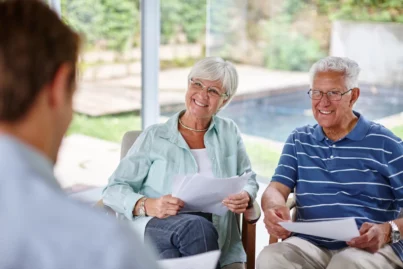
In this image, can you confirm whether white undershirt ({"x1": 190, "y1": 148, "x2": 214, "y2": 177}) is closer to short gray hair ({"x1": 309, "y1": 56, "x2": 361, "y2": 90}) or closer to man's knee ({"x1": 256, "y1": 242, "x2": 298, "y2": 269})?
man's knee ({"x1": 256, "y1": 242, "x2": 298, "y2": 269})

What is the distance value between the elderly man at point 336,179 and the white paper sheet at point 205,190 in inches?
8.5

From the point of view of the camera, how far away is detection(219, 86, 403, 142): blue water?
3828 mm

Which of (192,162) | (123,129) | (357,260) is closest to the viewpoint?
(357,260)

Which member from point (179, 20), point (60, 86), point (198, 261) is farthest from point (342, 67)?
point (179, 20)

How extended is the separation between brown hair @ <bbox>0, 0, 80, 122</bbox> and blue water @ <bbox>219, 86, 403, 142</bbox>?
3.30m

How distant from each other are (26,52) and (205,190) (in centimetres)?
158

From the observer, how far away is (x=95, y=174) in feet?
15.5

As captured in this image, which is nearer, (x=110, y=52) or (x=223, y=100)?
(x=223, y=100)

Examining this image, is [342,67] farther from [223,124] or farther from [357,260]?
[357,260]

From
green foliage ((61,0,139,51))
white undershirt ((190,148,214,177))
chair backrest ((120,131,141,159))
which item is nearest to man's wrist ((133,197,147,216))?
white undershirt ((190,148,214,177))

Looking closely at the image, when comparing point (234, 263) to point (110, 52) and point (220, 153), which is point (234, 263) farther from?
point (110, 52)

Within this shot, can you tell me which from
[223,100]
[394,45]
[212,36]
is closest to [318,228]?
[223,100]

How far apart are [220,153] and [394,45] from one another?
5.47 feet

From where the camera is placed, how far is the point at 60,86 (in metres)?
0.81
